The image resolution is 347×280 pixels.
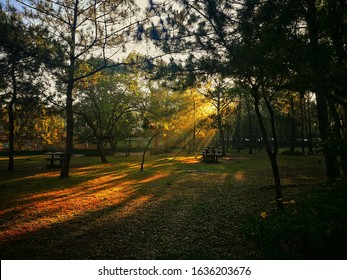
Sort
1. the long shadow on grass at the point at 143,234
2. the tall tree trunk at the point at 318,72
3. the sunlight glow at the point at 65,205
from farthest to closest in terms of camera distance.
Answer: the sunlight glow at the point at 65,205 < the tall tree trunk at the point at 318,72 < the long shadow on grass at the point at 143,234

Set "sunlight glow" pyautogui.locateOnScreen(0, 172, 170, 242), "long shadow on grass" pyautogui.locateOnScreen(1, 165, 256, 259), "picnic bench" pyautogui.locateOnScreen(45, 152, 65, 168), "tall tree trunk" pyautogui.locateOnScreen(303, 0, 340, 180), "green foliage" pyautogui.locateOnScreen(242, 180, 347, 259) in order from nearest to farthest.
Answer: "green foliage" pyautogui.locateOnScreen(242, 180, 347, 259) < "long shadow on grass" pyautogui.locateOnScreen(1, 165, 256, 259) < "tall tree trunk" pyautogui.locateOnScreen(303, 0, 340, 180) < "sunlight glow" pyautogui.locateOnScreen(0, 172, 170, 242) < "picnic bench" pyautogui.locateOnScreen(45, 152, 65, 168)

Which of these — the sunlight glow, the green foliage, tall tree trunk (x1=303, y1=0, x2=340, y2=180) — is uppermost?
tall tree trunk (x1=303, y1=0, x2=340, y2=180)

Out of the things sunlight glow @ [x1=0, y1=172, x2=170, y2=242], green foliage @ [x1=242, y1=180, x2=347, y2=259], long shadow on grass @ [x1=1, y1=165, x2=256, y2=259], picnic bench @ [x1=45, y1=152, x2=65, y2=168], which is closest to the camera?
green foliage @ [x1=242, y1=180, x2=347, y2=259]

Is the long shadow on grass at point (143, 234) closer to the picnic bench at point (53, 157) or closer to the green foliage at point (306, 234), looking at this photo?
the green foliage at point (306, 234)

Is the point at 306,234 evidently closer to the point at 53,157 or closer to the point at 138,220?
the point at 138,220

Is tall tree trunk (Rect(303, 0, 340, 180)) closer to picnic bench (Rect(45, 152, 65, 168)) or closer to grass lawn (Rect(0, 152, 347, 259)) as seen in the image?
grass lawn (Rect(0, 152, 347, 259))

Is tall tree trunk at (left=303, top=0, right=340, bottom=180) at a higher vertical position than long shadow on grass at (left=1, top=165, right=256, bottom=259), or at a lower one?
higher

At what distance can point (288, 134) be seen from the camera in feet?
177

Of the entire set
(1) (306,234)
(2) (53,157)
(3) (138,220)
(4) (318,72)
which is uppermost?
(4) (318,72)

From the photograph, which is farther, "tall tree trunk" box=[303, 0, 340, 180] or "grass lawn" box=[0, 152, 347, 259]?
"tall tree trunk" box=[303, 0, 340, 180]

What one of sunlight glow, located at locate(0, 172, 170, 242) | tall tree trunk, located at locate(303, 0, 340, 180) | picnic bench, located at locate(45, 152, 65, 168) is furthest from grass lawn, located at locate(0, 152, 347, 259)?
picnic bench, located at locate(45, 152, 65, 168)

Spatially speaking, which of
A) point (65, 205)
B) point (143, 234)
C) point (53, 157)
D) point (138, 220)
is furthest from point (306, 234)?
point (53, 157)

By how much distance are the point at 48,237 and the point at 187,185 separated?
658cm

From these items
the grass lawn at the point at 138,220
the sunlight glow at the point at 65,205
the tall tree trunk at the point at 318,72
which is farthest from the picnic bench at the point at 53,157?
the tall tree trunk at the point at 318,72
